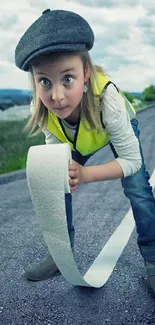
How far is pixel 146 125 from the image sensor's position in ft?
57.6

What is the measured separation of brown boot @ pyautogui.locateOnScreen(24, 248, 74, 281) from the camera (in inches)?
144

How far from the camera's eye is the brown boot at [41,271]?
3651mm

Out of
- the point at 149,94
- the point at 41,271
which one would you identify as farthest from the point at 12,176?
the point at 149,94

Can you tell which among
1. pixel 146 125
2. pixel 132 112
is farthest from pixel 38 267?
pixel 146 125

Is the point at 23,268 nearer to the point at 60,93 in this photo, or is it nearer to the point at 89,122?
the point at 89,122

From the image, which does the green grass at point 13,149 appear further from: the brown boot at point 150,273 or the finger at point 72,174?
the finger at point 72,174

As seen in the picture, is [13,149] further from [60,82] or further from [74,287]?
[60,82]

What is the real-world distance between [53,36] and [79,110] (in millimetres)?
564

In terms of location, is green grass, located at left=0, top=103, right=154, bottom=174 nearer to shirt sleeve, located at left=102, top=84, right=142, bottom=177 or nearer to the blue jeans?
the blue jeans

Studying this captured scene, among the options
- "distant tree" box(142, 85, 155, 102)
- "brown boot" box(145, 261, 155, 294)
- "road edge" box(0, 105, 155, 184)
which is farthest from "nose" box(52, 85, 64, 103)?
"distant tree" box(142, 85, 155, 102)

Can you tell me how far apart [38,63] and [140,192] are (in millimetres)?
1123

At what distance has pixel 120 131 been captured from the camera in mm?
3398

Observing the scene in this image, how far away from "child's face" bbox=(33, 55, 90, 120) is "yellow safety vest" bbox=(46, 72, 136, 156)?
0.86 feet

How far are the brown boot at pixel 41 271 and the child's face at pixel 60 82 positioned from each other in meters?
1.11
